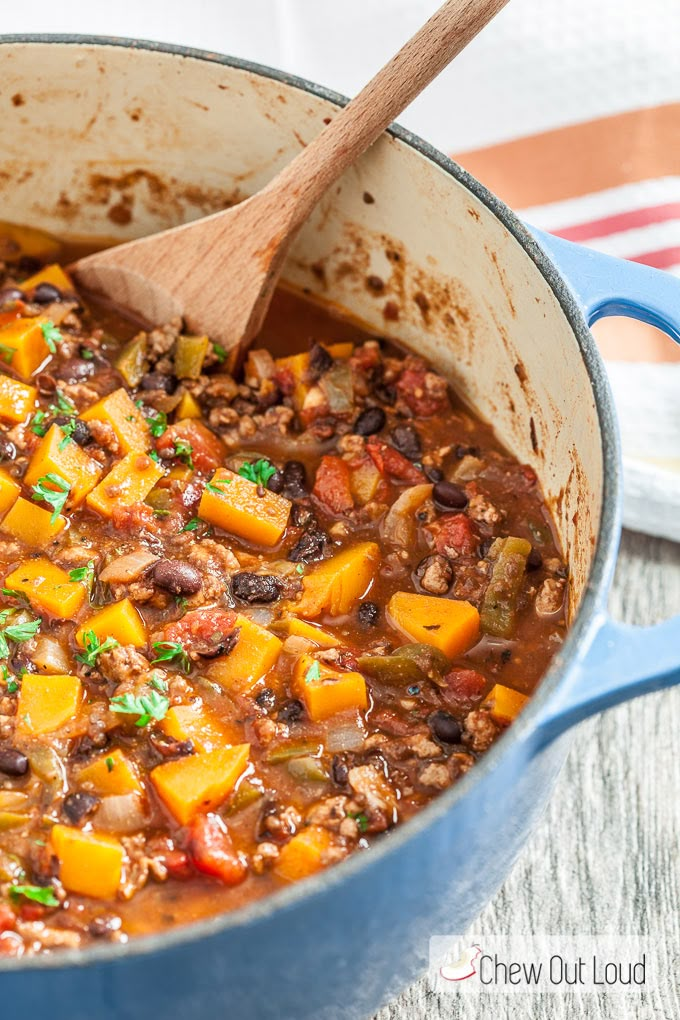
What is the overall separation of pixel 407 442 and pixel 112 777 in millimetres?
1421

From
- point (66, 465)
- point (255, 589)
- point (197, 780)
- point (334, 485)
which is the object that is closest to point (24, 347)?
point (66, 465)

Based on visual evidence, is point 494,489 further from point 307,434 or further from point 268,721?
point 268,721

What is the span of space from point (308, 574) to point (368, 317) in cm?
124

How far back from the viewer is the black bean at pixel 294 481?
3.74 metres

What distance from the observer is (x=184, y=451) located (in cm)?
379

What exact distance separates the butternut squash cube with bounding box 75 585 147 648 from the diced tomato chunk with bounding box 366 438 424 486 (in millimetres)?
917

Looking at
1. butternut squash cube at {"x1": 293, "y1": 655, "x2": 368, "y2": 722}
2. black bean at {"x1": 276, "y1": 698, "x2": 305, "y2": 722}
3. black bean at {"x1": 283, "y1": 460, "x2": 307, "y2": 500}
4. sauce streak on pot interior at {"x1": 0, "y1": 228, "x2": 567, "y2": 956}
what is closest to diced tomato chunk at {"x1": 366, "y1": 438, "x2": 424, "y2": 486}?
sauce streak on pot interior at {"x1": 0, "y1": 228, "x2": 567, "y2": 956}

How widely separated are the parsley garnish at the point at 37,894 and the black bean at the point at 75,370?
1.71 m

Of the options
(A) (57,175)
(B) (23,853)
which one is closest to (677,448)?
(A) (57,175)

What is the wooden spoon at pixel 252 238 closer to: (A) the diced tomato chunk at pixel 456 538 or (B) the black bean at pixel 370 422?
(B) the black bean at pixel 370 422

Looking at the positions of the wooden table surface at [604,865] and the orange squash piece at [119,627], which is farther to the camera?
the wooden table surface at [604,865]

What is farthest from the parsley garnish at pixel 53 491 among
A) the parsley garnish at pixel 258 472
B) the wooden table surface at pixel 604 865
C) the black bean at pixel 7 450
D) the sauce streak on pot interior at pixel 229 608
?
the wooden table surface at pixel 604 865

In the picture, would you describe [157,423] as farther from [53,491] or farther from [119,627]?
[119,627]

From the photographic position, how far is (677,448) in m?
4.54
